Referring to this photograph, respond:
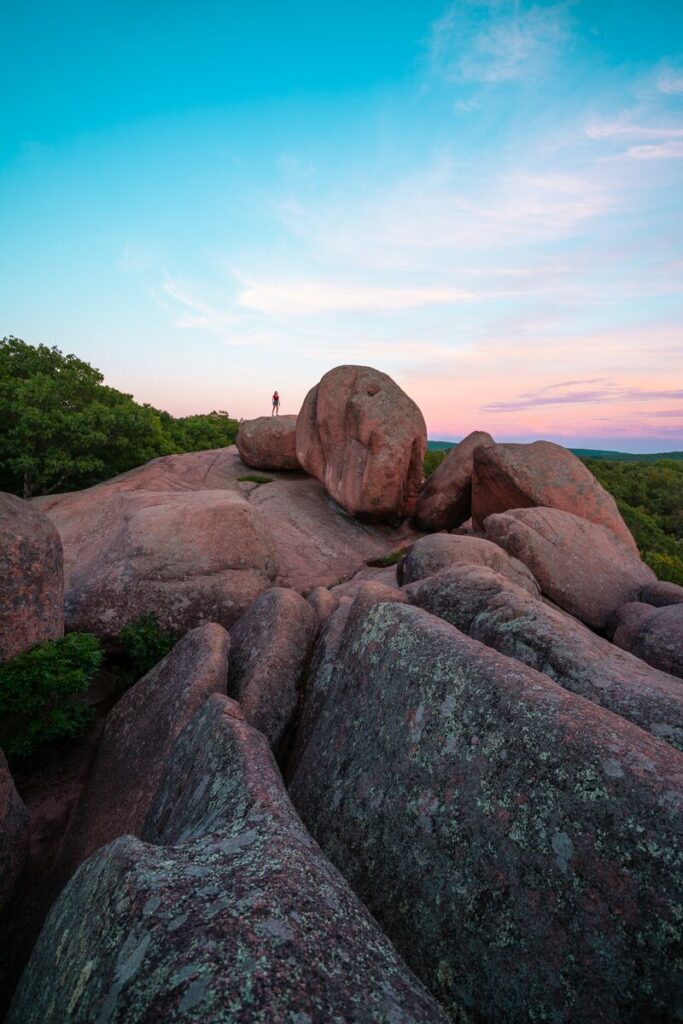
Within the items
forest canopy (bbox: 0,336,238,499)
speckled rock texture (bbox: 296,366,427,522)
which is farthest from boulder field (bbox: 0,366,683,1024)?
forest canopy (bbox: 0,336,238,499)

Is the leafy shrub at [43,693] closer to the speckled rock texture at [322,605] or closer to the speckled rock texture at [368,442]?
the speckled rock texture at [322,605]

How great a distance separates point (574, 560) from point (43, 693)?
12570 millimetres

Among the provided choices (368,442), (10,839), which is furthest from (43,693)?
(368,442)

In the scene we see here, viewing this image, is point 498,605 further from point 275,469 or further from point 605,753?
point 275,469

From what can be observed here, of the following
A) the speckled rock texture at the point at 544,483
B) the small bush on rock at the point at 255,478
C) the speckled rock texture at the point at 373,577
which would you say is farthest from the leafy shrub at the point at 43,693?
the small bush on rock at the point at 255,478

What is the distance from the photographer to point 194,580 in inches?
484

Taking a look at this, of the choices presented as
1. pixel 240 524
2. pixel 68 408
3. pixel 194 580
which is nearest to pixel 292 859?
pixel 194 580

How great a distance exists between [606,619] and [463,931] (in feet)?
33.9

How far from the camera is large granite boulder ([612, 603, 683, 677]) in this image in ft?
29.8

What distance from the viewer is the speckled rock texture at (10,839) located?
6.62m

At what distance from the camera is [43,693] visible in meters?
8.91

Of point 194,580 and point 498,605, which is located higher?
point 498,605

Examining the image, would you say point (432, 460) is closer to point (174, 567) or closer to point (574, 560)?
point (574, 560)

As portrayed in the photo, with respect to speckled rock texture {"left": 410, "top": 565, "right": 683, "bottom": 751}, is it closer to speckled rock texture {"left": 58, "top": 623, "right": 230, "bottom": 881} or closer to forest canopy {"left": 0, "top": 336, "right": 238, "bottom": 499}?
speckled rock texture {"left": 58, "top": 623, "right": 230, "bottom": 881}
